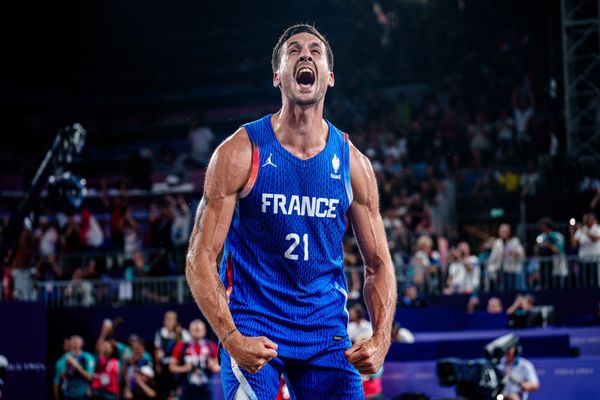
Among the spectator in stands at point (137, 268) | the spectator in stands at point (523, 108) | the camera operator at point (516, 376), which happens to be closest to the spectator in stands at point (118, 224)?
the spectator in stands at point (137, 268)

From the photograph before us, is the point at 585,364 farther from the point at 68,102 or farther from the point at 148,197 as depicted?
the point at 68,102

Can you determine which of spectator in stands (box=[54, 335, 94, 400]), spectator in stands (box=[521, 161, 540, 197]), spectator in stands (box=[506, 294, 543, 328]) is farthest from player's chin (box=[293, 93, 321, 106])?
spectator in stands (box=[521, 161, 540, 197])

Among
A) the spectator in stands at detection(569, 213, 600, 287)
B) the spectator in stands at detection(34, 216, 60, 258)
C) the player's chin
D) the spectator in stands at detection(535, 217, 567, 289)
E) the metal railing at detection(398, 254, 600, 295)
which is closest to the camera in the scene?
the player's chin

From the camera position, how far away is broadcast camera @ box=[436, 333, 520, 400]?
32.8 ft

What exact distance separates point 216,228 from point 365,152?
15.4 meters

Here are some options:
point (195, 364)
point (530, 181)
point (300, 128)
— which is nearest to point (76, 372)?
point (195, 364)

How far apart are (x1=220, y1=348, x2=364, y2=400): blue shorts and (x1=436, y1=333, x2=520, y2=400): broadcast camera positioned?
660cm

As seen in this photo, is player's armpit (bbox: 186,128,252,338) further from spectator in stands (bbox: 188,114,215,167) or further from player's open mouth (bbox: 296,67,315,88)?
spectator in stands (bbox: 188,114,215,167)

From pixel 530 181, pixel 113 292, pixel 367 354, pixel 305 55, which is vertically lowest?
pixel 367 354

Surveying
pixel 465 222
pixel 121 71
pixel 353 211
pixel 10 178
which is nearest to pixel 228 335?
pixel 353 211

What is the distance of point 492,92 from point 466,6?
2.96 m

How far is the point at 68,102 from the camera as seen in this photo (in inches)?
1016

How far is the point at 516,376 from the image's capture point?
10383 mm

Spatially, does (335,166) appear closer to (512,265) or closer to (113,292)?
(512,265)
